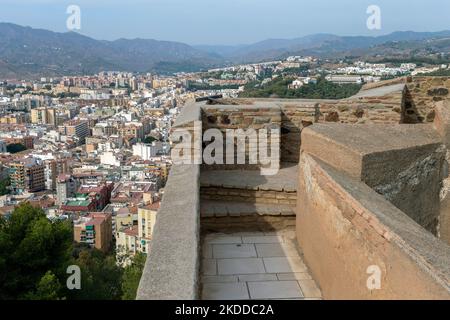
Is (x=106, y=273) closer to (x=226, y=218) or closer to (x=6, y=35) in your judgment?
(x=226, y=218)

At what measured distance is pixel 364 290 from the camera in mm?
2387

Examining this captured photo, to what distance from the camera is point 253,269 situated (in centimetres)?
350

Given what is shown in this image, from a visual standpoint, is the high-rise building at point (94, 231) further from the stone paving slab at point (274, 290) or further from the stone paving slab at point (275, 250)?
the stone paving slab at point (274, 290)

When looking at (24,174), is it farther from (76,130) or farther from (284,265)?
(284,265)

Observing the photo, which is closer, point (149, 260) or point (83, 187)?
point (149, 260)

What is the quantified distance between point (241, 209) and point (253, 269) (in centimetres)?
89

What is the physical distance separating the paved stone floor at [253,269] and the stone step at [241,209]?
17cm

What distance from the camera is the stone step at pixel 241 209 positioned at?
4195 millimetres

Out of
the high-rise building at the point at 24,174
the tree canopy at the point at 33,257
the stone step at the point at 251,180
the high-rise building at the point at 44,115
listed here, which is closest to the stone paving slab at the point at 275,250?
the stone step at the point at 251,180

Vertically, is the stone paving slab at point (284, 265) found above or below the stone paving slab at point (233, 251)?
below

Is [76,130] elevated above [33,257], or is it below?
below

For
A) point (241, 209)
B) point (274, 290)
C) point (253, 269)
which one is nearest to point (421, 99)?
point (241, 209)

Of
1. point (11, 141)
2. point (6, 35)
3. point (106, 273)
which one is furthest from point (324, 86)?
point (6, 35)
